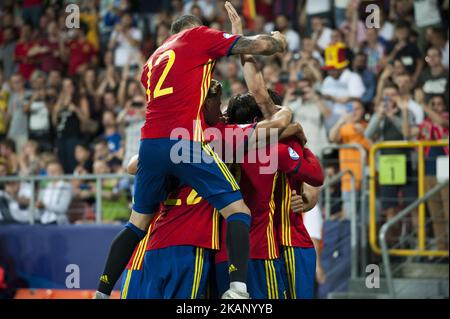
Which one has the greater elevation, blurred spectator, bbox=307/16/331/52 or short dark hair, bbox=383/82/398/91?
blurred spectator, bbox=307/16/331/52

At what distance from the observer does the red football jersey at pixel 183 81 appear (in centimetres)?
654

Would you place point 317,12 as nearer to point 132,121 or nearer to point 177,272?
point 132,121

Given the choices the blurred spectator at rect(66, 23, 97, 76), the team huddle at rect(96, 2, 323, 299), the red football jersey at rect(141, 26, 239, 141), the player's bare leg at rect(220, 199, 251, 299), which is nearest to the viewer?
the player's bare leg at rect(220, 199, 251, 299)

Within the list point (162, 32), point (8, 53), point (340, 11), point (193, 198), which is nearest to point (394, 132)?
point (340, 11)

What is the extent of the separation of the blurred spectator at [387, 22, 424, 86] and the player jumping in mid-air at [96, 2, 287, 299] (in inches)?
271

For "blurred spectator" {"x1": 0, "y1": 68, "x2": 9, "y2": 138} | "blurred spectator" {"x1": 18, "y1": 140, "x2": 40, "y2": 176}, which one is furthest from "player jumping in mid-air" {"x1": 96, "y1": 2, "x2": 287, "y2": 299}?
"blurred spectator" {"x1": 0, "y1": 68, "x2": 9, "y2": 138}

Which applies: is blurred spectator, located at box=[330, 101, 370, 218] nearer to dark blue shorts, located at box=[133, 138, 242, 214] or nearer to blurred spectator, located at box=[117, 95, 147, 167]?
blurred spectator, located at box=[117, 95, 147, 167]

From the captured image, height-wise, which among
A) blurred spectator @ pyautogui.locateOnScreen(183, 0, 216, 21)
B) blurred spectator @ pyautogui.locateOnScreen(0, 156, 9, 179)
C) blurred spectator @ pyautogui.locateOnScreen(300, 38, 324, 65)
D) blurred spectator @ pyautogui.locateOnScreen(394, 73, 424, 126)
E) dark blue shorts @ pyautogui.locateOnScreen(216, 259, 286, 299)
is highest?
blurred spectator @ pyautogui.locateOnScreen(183, 0, 216, 21)

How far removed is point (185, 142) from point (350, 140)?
20.2 feet

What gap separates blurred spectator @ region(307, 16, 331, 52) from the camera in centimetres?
1439

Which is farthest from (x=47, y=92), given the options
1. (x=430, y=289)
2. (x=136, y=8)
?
(x=430, y=289)

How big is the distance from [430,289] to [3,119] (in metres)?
8.36

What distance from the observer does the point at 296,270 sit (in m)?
7.02
